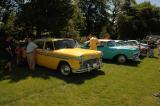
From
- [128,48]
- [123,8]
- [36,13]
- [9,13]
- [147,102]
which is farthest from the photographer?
[123,8]

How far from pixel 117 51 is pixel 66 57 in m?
5.23

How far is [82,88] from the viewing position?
440 inches

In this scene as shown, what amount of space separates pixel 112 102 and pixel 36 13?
13101 millimetres

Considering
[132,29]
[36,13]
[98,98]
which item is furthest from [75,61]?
[132,29]

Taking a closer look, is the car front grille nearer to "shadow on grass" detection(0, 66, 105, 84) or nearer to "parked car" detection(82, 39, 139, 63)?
"shadow on grass" detection(0, 66, 105, 84)

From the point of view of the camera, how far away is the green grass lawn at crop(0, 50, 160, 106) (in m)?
9.62

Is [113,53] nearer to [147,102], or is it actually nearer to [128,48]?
[128,48]

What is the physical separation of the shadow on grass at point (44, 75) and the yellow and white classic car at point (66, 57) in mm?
297

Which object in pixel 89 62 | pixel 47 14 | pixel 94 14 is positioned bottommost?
pixel 89 62

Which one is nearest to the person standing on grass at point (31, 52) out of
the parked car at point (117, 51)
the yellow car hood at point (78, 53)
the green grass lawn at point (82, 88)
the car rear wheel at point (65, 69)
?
the green grass lawn at point (82, 88)

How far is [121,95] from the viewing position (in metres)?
10.3

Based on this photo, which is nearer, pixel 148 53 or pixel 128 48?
pixel 128 48

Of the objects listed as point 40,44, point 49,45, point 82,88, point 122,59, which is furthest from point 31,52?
point 122,59

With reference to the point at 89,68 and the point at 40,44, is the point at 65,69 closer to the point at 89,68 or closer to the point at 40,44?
the point at 89,68
